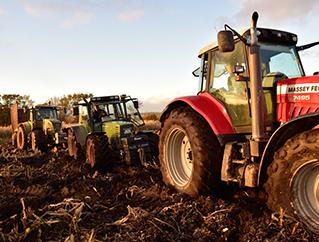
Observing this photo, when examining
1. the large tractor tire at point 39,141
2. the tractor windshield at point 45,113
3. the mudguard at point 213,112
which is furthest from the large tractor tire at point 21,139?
the mudguard at point 213,112

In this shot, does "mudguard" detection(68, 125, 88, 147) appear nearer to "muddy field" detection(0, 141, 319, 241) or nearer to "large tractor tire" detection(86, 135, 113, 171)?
"large tractor tire" detection(86, 135, 113, 171)

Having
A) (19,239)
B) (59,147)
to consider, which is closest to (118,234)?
(19,239)

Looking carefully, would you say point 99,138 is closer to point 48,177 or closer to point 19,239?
point 48,177

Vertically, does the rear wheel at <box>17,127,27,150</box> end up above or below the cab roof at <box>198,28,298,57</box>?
below

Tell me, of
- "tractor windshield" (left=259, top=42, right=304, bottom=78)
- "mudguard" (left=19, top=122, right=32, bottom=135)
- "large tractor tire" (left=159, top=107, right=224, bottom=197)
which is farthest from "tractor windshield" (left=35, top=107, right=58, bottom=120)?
"tractor windshield" (left=259, top=42, right=304, bottom=78)

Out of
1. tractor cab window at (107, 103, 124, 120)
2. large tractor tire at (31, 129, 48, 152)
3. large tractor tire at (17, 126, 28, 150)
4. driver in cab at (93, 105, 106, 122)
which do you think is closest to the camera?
driver in cab at (93, 105, 106, 122)

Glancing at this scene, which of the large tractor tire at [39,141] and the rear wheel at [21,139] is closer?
the large tractor tire at [39,141]

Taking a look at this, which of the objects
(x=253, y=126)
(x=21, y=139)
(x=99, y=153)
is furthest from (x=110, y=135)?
(x=21, y=139)

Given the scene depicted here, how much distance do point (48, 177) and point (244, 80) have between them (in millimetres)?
4709

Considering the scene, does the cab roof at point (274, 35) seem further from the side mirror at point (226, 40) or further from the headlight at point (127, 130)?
the headlight at point (127, 130)

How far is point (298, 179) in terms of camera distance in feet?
8.22

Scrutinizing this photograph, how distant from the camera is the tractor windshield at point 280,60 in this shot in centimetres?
341

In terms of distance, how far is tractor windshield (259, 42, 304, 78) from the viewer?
341 cm

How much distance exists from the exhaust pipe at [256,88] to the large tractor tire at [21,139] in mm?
12689
